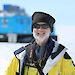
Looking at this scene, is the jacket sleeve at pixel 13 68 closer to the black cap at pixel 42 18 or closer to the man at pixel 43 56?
the man at pixel 43 56

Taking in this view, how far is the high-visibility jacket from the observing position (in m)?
1.51

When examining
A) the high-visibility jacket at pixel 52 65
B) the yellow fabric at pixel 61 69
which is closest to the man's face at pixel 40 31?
the high-visibility jacket at pixel 52 65

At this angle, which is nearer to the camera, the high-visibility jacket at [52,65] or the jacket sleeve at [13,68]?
the high-visibility jacket at [52,65]

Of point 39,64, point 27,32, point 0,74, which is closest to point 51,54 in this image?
point 39,64

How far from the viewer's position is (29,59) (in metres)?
1.59

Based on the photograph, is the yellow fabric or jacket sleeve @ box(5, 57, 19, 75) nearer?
the yellow fabric

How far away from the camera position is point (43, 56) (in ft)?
5.14

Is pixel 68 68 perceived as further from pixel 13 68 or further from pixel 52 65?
pixel 13 68

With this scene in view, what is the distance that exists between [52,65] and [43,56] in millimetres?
146

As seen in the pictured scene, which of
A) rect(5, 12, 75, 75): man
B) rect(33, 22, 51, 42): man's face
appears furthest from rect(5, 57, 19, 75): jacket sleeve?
rect(33, 22, 51, 42): man's face

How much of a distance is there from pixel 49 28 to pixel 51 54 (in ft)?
1.00

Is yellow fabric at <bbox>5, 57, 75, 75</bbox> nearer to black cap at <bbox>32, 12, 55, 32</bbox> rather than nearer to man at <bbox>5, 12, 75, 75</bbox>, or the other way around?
man at <bbox>5, 12, 75, 75</bbox>

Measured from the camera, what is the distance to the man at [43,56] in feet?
5.02

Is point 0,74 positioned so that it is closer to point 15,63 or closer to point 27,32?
point 15,63
